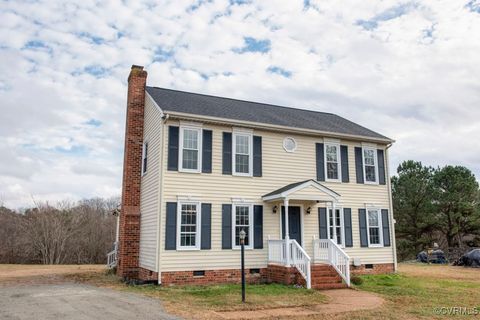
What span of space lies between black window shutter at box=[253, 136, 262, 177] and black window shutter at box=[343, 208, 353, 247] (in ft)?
13.3

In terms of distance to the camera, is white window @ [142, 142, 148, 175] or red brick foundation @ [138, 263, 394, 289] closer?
red brick foundation @ [138, 263, 394, 289]

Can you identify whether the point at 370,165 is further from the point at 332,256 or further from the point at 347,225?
the point at 332,256

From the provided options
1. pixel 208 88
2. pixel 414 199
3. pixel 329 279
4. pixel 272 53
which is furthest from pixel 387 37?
pixel 414 199

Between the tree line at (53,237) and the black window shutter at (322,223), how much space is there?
20.0 meters

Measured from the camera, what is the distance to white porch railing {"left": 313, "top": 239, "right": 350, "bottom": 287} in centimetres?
1306

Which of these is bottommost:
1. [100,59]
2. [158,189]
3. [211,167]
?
[158,189]

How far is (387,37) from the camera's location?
14562 mm

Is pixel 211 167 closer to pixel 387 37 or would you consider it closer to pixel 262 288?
pixel 262 288

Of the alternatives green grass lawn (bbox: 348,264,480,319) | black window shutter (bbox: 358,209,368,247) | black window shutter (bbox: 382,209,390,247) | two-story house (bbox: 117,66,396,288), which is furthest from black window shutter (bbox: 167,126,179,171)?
black window shutter (bbox: 382,209,390,247)

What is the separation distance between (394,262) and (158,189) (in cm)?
1050

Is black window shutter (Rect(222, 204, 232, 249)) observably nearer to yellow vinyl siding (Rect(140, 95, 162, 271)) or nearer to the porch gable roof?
the porch gable roof

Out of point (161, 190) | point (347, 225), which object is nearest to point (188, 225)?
point (161, 190)

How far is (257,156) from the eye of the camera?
14.8 meters

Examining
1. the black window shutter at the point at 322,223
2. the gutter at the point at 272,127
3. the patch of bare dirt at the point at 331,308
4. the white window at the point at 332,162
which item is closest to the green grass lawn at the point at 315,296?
the patch of bare dirt at the point at 331,308
